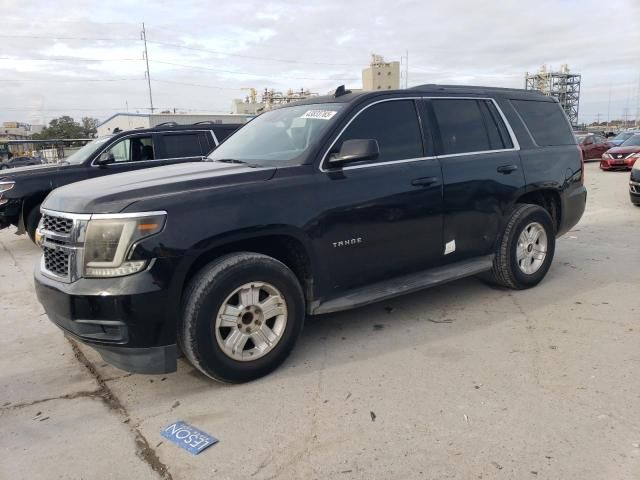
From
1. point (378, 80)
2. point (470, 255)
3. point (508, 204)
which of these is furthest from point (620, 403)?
point (378, 80)

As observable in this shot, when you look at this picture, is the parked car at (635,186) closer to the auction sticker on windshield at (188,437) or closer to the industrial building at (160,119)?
the auction sticker on windshield at (188,437)

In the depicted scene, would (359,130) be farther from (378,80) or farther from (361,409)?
(378,80)

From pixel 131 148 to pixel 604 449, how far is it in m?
7.75

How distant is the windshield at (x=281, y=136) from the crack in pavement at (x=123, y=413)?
1.91m

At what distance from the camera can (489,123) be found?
4.84 metres

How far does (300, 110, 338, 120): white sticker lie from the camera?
3900 mm

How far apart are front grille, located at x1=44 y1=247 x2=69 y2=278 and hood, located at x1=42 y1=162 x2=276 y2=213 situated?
0.89 ft

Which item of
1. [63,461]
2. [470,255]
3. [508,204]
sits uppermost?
[508,204]

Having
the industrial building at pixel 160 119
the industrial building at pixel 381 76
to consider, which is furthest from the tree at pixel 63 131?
the industrial building at pixel 381 76

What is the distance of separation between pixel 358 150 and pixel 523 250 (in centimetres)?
244

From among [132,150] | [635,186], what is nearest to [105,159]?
[132,150]

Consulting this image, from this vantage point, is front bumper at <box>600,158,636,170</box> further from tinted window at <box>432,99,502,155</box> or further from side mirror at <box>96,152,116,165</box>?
side mirror at <box>96,152,116,165</box>

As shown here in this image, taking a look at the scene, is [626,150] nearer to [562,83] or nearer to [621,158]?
[621,158]

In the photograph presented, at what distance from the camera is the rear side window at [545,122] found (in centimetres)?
519
